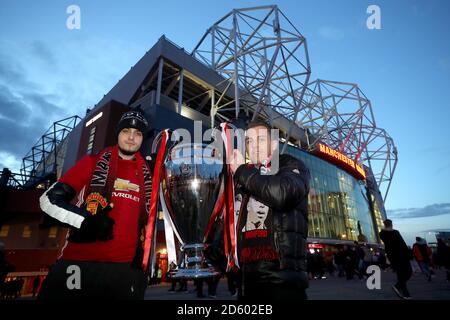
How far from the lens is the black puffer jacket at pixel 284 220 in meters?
1.67

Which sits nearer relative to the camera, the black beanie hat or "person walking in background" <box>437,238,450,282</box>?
the black beanie hat

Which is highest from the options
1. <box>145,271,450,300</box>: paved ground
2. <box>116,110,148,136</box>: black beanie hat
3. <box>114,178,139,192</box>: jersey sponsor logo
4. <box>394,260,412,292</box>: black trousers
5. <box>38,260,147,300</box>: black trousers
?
<box>116,110,148,136</box>: black beanie hat

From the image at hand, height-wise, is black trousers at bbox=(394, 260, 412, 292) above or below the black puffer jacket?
below

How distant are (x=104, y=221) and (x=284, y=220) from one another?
4.00 feet

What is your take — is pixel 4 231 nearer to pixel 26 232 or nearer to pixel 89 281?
pixel 26 232

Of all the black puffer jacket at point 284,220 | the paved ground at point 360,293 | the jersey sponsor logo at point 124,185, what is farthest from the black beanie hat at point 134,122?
the paved ground at point 360,293

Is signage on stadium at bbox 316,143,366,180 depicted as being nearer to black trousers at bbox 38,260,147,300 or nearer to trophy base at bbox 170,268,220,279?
trophy base at bbox 170,268,220,279

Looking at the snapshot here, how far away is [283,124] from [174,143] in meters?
33.4

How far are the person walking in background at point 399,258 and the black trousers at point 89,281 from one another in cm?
546

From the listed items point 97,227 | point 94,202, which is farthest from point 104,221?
point 94,202

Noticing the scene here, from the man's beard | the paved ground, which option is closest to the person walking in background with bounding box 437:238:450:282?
the paved ground

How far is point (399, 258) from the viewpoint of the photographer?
5.31 m

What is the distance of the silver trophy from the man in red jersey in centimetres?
21

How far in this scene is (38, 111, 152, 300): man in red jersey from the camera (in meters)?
1.63
